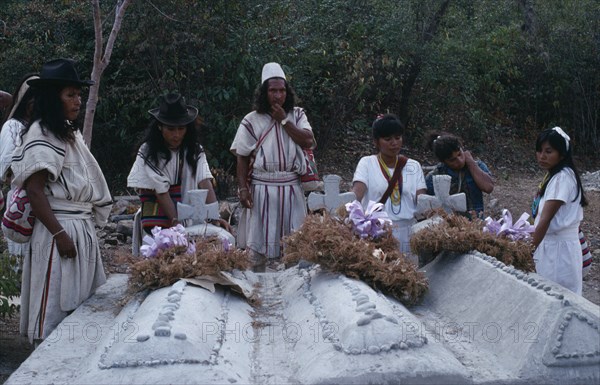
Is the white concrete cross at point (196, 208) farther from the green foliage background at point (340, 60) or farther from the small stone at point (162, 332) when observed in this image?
the green foliage background at point (340, 60)

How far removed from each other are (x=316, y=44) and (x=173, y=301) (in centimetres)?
897

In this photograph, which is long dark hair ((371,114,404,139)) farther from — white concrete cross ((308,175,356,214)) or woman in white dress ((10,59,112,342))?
woman in white dress ((10,59,112,342))

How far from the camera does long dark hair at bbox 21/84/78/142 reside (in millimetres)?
4027

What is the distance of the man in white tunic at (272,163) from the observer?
520 centimetres

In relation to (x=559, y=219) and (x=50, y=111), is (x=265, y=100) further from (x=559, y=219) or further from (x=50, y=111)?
(x=559, y=219)

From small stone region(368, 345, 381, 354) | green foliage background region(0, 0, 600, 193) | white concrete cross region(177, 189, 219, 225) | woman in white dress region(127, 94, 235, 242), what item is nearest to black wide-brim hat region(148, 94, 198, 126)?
woman in white dress region(127, 94, 235, 242)

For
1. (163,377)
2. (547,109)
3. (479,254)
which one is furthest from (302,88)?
(163,377)

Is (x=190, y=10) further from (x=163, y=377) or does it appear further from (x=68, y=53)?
(x=163, y=377)

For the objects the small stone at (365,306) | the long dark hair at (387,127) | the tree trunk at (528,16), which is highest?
the tree trunk at (528,16)

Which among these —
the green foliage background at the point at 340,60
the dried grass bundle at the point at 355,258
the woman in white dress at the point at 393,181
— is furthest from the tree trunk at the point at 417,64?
the dried grass bundle at the point at 355,258

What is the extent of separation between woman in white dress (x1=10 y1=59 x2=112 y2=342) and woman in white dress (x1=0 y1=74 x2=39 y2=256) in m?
0.16

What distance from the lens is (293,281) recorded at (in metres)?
4.42

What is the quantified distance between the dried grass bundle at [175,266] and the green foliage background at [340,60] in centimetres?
600

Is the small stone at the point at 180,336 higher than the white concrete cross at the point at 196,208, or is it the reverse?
the white concrete cross at the point at 196,208
